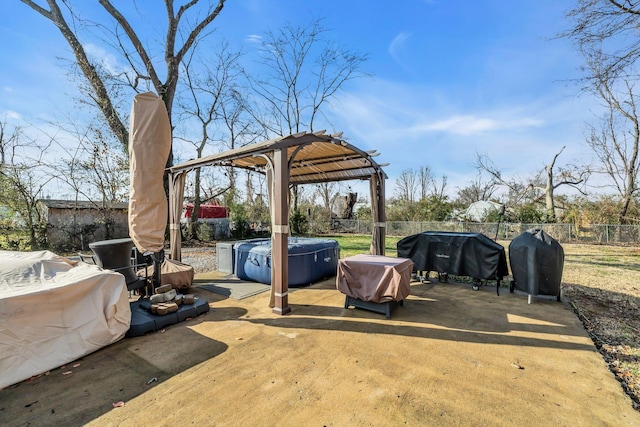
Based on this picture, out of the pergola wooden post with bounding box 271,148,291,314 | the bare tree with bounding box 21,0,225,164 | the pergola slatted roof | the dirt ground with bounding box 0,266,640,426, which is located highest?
the bare tree with bounding box 21,0,225,164

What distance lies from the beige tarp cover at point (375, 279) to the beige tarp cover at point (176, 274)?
9.78 feet

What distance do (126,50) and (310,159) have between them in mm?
10868

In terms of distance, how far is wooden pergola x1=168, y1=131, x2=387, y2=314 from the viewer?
4.04 m

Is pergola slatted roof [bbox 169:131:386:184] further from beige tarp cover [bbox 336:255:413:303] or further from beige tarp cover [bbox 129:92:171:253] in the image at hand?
beige tarp cover [bbox 336:255:413:303]

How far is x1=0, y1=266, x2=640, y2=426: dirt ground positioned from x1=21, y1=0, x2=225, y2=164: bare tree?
35.1 ft

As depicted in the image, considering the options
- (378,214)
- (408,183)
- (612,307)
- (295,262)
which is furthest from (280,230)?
(408,183)

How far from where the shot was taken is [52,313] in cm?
250

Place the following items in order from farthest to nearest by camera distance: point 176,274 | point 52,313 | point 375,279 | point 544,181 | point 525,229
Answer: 1. point 544,181
2. point 525,229
3. point 176,274
4. point 375,279
5. point 52,313

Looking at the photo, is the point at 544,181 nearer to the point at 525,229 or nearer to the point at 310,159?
the point at 525,229

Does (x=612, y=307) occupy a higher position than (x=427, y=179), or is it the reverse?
(x=427, y=179)

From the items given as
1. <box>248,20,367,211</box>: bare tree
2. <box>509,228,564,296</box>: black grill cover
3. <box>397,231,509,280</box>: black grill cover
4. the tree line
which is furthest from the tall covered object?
<box>248,20,367,211</box>: bare tree

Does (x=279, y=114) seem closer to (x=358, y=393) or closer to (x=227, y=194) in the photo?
(x=227, y=194)

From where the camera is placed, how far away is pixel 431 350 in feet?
9.41

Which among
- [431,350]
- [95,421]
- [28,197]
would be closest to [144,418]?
[95,421]
